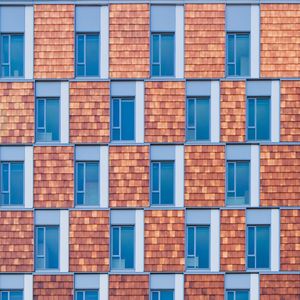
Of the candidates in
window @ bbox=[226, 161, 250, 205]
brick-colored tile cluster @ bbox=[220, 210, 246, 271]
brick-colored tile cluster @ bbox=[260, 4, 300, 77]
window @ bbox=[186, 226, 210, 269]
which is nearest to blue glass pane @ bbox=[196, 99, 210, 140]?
window @ bbox=[226, 161, 250, 205]

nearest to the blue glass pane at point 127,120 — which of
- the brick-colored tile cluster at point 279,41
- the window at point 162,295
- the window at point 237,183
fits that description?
the window at point 237,183

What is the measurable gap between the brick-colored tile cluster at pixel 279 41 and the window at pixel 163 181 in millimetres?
4654

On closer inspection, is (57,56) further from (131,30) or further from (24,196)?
(24,196)

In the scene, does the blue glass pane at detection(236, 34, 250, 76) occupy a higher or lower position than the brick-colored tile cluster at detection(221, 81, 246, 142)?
higher

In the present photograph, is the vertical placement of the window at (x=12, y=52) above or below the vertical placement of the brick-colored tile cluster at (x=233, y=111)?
above

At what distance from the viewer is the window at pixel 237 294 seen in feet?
71.9

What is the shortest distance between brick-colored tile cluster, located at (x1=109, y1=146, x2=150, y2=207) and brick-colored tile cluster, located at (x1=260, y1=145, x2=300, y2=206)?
404 cm

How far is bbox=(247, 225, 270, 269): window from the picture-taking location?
2198 centimetres

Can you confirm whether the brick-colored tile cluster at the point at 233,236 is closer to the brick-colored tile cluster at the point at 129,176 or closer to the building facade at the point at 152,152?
the building facade at the point at 152,152

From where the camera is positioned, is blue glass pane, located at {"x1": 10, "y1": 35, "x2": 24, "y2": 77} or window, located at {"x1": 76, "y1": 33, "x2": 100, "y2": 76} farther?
blue glass pane, located at {"x1": 10, "y1": 35, "x2": 24, "y2": 77}

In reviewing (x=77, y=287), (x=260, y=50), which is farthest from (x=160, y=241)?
(x=260, y=50)

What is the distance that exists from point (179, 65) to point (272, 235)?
6.70m

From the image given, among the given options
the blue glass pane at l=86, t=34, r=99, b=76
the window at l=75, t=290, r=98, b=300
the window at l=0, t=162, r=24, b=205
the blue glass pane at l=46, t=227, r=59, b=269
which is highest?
the blue glass pane at l=86, t=34, r=99, b=76

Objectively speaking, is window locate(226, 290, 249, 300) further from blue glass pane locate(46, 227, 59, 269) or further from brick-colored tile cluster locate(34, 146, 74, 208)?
brick-colored tile cluster locate(34, 146, 74, 208)
